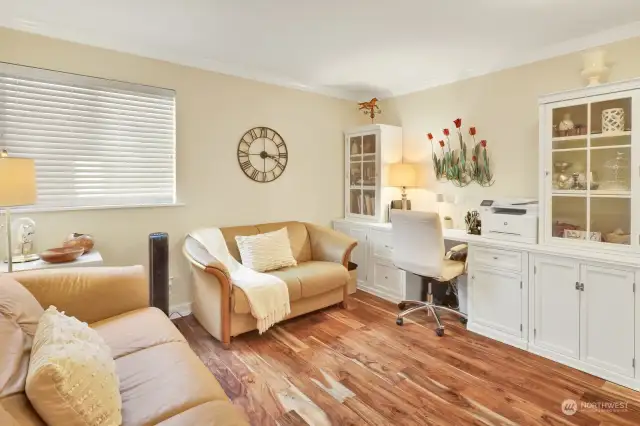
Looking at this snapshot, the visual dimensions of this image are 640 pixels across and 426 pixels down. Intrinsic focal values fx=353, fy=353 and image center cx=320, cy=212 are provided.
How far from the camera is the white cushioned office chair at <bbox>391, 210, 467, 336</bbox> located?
2961 mm

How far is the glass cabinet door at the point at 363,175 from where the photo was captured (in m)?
4.22

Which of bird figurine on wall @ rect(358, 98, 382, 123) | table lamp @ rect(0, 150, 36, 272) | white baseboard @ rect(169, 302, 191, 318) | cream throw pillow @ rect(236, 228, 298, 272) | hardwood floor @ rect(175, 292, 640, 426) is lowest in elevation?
hardwood floor @ rect(175, 292, 640, 426)

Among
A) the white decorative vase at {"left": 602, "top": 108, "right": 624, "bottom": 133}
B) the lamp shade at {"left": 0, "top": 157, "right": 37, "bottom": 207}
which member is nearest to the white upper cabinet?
the white decorative vase at {"left": 602, "top": 108, "right": 624, "bottom": 133}

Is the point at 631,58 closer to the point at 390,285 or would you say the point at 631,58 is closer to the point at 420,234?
the point at 420,234

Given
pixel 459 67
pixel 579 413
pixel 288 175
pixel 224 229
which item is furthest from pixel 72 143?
pixel 579 413

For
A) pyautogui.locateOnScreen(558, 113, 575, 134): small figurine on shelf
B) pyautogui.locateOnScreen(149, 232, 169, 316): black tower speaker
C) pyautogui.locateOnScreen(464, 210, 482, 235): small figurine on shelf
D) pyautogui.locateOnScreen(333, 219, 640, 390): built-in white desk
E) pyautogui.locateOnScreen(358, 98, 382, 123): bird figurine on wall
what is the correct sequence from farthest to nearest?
pyautogui.locateOnScreen(358, 98, 382, 123): bird figurine on wall
pyautogui.locateOnScreen(464, 210, 482, 235): small figurine on shelf
pyautogui.locateOnScreen(149, 232, 169, 316): black tower speaker
pyautogui.locateOnScreen(558, 113, 575, 134): small figurine on shelf
pyautogui.locateOnScreen(333, 219, 640, 390): built-in white desk

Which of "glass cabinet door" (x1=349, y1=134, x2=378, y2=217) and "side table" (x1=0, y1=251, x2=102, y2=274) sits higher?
"glass cabinet door" (x1=349, y1=134, x2=378, y2=217)

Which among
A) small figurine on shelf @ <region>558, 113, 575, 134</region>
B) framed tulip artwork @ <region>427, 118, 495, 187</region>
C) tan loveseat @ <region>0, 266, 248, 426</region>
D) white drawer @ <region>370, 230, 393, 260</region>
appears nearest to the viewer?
tan loveseat @ <region>0, 266, 248, 426</region>

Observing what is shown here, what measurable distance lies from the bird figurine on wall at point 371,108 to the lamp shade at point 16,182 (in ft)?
11.0

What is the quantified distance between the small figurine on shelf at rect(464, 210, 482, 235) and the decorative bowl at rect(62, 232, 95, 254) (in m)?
3.22

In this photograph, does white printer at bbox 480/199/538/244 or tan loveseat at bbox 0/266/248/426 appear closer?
tan loveseat at bbox 0/266/248/426

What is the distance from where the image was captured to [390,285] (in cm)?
388

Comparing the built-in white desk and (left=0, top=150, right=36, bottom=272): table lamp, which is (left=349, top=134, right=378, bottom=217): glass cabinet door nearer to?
the built-in white desk

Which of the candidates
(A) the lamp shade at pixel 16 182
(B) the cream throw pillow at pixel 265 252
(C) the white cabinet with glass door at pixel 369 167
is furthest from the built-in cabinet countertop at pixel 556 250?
(A) the lamp shade at pixel 16 182
